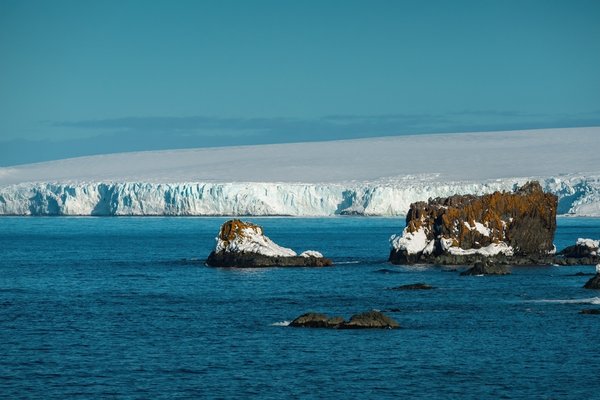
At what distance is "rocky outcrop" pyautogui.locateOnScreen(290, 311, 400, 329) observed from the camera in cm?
3762

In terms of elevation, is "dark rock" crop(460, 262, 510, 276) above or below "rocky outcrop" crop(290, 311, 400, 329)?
above

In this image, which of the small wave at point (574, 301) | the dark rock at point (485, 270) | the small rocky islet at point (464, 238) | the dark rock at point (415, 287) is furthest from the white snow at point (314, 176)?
the small wave at point (574, 301)

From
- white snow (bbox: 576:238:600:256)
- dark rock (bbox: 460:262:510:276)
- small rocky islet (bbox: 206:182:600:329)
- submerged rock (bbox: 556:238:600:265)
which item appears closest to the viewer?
dark rock (bbox: 460:262:510:276)

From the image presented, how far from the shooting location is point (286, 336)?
118 feet

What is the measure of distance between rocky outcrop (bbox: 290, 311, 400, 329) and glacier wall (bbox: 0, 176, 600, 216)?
3496 inches

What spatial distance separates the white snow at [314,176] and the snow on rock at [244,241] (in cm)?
6228

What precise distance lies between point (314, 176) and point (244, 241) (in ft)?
298

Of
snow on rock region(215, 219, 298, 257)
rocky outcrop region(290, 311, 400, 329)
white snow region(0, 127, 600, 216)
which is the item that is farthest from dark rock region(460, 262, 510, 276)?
white snow region(0, 127, 600, 216)

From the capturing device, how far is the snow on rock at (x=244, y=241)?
63.6 meters

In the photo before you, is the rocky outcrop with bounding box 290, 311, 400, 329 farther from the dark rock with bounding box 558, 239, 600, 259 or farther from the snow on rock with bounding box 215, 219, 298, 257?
the dark rock with bounding box 558, 239, 600, 259

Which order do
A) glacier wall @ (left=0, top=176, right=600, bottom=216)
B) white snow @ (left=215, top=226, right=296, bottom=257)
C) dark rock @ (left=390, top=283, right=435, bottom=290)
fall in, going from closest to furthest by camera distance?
dark rock @ (left=390, top=283, right=435, bottom=290) < white snow @ (left=215, top=226, right=296, bottom=257) < glacier wall @ (left=0, top=176, right=600, bottom=216)

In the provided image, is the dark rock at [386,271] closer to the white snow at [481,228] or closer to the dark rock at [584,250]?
the white snow at [481,228]

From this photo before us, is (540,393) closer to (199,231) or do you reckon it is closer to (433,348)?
(433,348)

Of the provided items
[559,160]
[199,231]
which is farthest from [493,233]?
[559,160]
